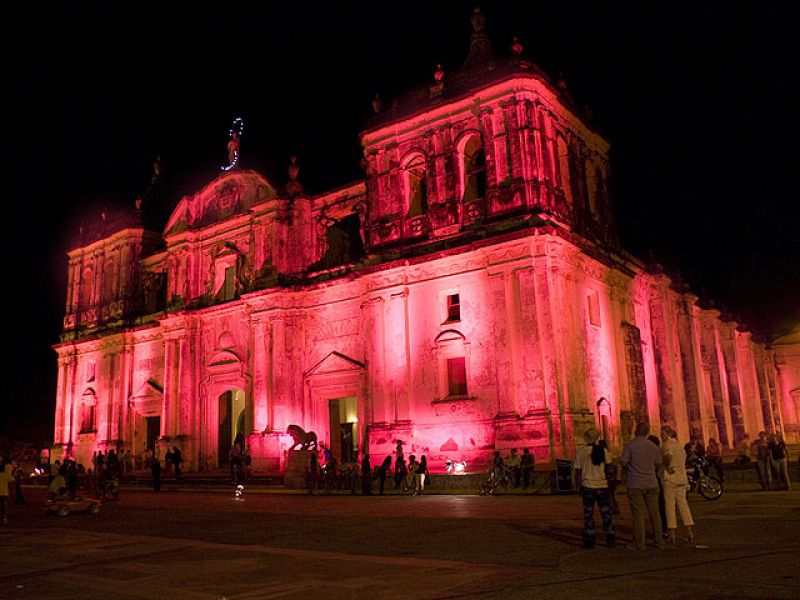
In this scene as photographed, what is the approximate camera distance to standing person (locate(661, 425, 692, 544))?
9484mm

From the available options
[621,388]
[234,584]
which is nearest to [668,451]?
[234,584]

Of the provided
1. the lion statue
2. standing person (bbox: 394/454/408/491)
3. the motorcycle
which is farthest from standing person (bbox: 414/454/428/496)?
the motorcycle

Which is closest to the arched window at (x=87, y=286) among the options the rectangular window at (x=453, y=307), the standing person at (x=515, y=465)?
the rectangular window at (x=453, y=307)

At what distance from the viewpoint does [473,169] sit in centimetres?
2741

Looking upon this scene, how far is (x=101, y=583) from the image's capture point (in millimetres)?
8070

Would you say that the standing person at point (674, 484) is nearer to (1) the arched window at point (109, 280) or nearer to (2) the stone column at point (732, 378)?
Result: (2) the stone column at point (732, 378)

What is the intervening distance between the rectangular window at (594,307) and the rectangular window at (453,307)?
540 cm

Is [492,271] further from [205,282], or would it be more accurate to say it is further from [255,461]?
[205,282]

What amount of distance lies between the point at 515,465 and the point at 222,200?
22.8 m

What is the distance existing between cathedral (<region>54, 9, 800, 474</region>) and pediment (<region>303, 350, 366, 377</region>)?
2.7 inches

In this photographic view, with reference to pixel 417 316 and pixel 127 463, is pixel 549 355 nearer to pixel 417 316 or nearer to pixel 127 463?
pixel 417 316

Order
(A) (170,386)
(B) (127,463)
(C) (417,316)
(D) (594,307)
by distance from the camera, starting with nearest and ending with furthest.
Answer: (C) (417,316), (D) (594,307), (B) (127,463), (A) (170,386)

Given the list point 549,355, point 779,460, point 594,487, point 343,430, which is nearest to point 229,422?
point 343,430

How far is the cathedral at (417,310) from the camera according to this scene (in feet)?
80.6
